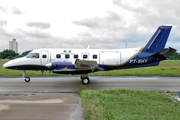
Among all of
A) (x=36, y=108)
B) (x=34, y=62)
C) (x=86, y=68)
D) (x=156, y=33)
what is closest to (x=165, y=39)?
(x=156, y=33)

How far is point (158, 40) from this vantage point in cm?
1572

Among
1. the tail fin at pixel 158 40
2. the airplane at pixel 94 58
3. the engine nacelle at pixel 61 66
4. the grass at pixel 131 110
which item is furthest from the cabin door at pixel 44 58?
the tail fin at pixel 158 40

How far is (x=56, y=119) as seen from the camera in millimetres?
5770

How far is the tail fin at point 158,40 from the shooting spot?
51.4 ft

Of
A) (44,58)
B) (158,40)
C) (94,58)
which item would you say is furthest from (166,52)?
(44,58)

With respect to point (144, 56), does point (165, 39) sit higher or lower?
higher

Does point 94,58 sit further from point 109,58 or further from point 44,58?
point 44,58

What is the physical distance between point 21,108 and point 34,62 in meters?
8.73

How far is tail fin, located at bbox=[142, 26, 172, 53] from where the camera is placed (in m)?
15.7

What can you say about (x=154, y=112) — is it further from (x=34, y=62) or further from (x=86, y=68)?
(x=34, y=62)

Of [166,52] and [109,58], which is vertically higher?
[166,52]

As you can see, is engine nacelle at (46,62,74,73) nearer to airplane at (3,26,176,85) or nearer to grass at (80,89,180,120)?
airplane at (3,26,176,85)

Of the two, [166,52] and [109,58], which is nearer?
[166,52]

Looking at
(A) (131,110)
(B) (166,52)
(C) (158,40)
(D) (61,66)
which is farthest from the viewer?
(C) (158,40)
